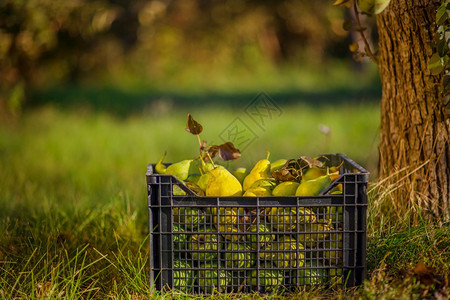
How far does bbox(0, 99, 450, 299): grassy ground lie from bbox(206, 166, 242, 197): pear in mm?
377

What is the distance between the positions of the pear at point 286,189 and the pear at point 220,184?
0.48ft

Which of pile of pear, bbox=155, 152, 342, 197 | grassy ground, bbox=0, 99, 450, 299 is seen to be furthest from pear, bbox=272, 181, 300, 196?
grassy ground, bbox=0, 99, 450, 299

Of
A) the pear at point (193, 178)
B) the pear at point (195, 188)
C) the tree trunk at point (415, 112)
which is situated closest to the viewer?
the pear at point (195, 188)

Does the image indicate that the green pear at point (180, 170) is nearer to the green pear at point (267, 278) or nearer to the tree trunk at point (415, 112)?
the green pear at point (267, 278)

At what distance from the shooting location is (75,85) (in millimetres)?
10219

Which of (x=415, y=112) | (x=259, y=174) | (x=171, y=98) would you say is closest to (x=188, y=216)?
(x=259, y=174)

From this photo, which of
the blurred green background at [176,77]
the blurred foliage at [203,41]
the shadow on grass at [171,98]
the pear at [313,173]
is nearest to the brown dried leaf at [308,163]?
the pear at [313,173]

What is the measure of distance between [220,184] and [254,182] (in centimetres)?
17

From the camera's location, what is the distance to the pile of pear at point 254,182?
1861mm

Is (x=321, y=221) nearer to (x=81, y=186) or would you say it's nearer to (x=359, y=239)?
(x=359, y=239)

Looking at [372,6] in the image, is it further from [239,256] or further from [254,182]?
[239,256]

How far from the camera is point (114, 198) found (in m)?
2.83

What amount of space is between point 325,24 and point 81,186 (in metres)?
8.76

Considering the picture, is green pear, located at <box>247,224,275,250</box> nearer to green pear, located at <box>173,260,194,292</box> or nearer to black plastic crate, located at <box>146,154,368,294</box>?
black plastic crate, located at <box>146,154,368,294</box>
